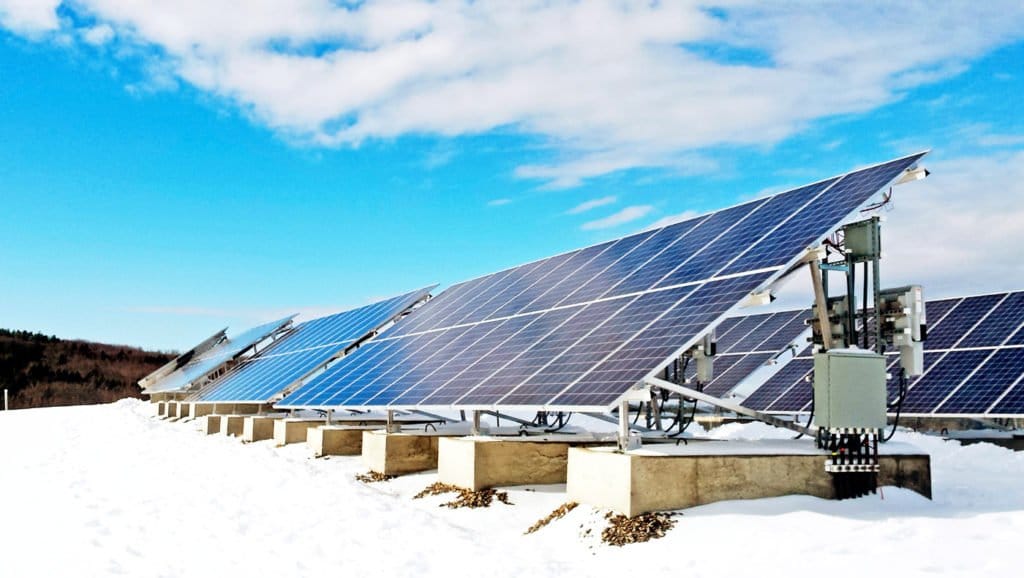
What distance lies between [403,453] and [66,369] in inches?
2820

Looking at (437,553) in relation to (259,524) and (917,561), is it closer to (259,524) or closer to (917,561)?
(259,524)

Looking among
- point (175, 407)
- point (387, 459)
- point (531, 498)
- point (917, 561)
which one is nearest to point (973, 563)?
point (917, 561)

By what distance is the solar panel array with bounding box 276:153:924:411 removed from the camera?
1348 cm

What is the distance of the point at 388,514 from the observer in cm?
1440

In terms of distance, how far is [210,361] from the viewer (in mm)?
51875

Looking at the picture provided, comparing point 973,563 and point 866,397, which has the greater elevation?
point 866,397

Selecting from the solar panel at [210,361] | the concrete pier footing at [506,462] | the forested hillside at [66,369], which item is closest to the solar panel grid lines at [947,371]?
the concrete pier footing at [506,462]

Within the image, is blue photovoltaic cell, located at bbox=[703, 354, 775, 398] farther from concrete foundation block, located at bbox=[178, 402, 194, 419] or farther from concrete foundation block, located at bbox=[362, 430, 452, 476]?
concrete foundation block, located at bbox=[178, 402, 194, 419]

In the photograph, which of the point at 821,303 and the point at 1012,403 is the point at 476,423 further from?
the point at 1012,403

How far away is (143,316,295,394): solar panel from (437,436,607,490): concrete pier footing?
34111 mm

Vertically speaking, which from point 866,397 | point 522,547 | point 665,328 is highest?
point 665,328

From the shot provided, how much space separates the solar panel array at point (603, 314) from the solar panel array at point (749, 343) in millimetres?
6620

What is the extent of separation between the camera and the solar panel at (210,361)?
47.6 metres

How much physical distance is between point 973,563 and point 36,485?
53.5 ft
